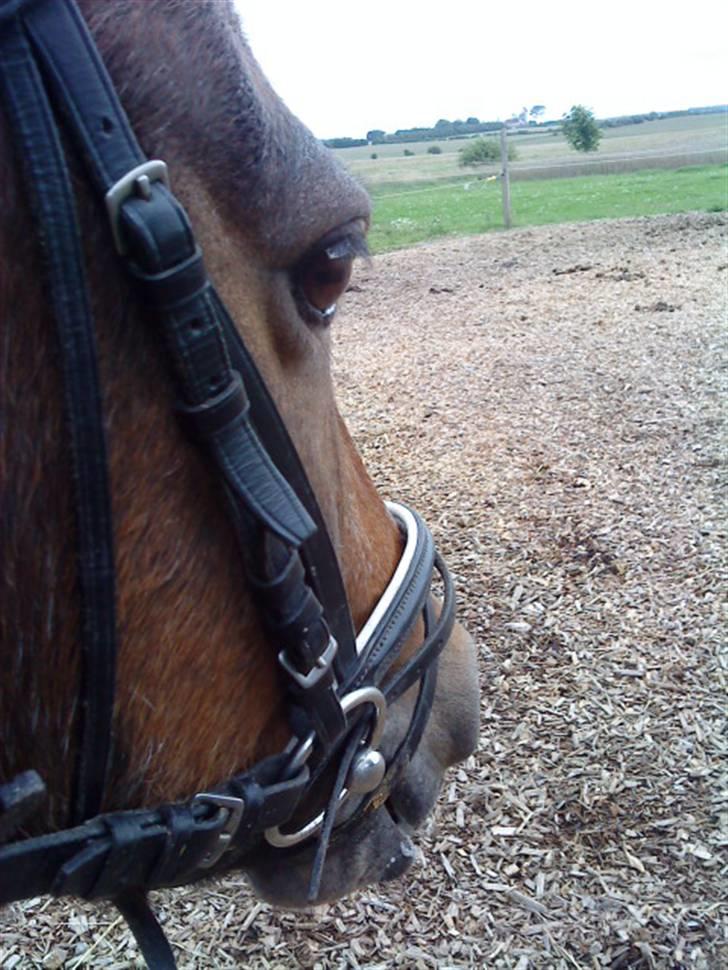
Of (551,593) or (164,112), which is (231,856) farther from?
(551,593)

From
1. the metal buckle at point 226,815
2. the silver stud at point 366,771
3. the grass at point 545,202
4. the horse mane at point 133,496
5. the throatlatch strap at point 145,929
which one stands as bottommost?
the grass at point 545,202

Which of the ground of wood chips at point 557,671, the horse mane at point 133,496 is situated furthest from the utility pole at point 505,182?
the horse mane at point 133,496

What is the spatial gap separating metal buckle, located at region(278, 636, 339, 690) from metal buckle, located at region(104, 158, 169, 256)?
1.92 feet

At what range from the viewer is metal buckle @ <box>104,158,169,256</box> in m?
0.97

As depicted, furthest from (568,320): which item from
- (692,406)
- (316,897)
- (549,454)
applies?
(316,897)

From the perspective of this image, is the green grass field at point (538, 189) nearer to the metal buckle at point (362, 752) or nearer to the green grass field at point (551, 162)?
the green grass field at point (551, 162)

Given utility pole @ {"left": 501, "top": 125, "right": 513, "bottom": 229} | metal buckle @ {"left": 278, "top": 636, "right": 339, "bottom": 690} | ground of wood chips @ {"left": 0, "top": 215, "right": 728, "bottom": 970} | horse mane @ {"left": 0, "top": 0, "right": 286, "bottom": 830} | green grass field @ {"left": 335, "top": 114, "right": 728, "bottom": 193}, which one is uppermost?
horse mane @ {"left": 0, "top": 0, "right": 286, "bottom": 830}

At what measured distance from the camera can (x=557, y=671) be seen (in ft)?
11.8

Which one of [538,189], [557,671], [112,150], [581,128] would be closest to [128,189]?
[112,150]

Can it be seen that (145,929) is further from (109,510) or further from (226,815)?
(109,510)

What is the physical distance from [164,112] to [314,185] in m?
0.23

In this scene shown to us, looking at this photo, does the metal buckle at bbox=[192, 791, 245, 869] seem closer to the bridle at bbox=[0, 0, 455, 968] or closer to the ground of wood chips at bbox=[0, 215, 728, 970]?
the bridle at bbox=[0, 0, 455, 968]

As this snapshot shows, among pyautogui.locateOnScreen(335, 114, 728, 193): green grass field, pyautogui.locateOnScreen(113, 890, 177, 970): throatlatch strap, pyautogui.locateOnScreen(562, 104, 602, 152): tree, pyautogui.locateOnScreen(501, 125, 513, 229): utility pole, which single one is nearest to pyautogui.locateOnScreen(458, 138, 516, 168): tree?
pyautogui.locateOnScreen(335, 114, 728, 193): green grass field

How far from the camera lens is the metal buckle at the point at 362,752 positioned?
1.42 metres
